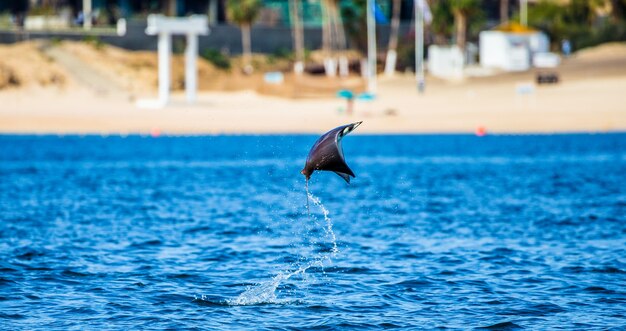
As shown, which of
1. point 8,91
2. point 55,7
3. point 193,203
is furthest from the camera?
point 55,7

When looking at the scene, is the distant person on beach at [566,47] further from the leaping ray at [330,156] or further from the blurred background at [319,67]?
the leaping ray at [330,156]

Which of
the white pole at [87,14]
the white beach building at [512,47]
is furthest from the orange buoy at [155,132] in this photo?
the white beach building at [512,47]

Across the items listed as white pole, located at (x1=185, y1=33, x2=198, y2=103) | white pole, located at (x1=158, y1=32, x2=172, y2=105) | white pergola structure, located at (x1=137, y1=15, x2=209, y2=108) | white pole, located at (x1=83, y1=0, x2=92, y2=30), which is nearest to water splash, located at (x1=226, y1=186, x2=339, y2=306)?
white pole, located at (x1=158, y1=32, x2=172, y2=105)

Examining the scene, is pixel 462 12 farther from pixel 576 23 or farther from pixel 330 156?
pixel 330 156

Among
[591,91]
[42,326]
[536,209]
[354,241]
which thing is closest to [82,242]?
[354,241]

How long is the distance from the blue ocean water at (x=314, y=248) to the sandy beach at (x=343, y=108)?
50.1 feet

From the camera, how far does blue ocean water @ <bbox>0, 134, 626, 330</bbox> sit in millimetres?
16797

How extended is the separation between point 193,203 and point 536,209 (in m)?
9.27

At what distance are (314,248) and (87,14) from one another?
72.6 m

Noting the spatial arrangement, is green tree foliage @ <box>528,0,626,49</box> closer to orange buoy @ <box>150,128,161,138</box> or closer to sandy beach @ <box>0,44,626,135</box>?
sandy beach @ <box>0,44,626,135</box>

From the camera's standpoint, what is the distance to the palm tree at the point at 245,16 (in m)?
92.8

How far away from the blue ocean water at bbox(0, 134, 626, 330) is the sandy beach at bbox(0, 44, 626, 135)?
15277mm

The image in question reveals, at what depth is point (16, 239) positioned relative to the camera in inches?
942

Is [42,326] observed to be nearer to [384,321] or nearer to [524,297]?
[384,321]
